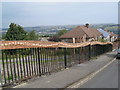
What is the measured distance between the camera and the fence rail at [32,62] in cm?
579

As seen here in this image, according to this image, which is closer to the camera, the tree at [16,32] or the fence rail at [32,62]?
the fence rail at [32,62]

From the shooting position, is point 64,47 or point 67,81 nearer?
point 67,81

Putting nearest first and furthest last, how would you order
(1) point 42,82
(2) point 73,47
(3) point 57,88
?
(3) point 57,88 < (1) point 42,82 < (2) point 73,47

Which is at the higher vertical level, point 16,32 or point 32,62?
point 16,32

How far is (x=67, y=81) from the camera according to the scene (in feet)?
22.8

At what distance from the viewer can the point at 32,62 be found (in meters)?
6.80

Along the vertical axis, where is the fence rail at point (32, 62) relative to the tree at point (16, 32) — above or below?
below

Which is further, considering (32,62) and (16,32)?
(16,32)

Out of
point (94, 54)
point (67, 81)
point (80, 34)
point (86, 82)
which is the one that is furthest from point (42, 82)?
point (80, 34)

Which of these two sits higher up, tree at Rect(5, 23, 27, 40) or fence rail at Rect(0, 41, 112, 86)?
tree at Rect(5, 23, 27, 40)

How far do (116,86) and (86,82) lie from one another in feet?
3.80

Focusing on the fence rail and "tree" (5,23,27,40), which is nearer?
the fence rail

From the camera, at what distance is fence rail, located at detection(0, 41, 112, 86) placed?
5.79m

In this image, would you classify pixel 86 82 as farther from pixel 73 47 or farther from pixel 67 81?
pixel 73 47
